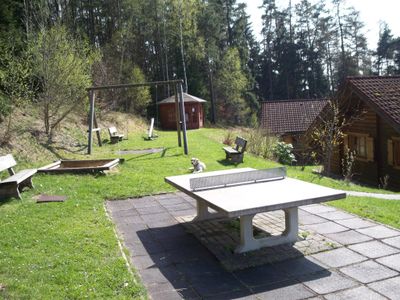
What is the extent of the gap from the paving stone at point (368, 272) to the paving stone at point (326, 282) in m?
0.14

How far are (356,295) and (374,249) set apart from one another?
54.3 inches

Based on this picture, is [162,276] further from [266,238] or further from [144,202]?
[144,202]

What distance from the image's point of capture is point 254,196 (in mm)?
5293

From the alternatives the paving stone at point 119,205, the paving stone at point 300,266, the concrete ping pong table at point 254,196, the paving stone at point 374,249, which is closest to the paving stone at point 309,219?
the concrete ping pong table at point 254,196

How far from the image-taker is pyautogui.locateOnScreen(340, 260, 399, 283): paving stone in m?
4.43

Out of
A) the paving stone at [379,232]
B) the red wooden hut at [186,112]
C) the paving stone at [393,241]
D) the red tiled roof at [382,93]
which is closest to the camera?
the paving stone at [393,241]

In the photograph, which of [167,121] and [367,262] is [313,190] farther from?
[167,121]

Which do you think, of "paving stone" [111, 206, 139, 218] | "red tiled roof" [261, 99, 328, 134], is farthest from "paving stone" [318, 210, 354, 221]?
"red tiled roof" [261, 99, 328, 134]

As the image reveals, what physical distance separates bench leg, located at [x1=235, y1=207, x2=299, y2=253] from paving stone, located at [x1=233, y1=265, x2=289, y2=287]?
18.3 inches

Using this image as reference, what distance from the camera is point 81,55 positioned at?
20250 millimetres

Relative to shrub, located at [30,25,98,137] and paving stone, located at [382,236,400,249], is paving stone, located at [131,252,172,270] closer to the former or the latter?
paving stone, located at [382,236,400,249]

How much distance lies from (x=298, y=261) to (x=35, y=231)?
3.82 metres

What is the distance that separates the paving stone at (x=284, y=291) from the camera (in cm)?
410

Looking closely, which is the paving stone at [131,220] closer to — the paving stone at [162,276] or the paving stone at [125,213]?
the paving stone at [125,213]
